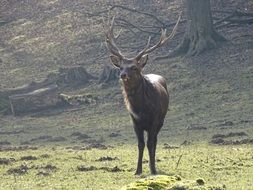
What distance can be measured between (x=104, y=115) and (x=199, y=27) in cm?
804

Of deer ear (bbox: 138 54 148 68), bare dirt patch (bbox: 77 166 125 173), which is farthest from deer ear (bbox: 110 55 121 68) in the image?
bare dirt patch (bbox: 77 166 125 173)

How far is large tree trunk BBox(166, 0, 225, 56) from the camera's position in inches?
1133

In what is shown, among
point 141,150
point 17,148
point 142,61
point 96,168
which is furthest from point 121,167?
point 17,148

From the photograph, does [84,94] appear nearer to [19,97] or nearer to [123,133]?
[19,97]

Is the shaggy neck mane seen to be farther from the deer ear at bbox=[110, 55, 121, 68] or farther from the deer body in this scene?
the deer ear at bbox=[110, 55, 121, 68]

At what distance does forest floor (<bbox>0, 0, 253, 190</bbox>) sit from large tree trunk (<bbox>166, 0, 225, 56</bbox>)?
0.45 m

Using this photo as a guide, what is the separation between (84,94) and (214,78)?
4.91 m

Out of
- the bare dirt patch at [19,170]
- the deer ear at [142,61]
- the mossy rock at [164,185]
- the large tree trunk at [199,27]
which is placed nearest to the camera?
the mossy rock at [164,185]

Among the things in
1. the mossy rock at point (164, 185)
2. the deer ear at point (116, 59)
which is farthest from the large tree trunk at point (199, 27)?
the mossy rock at point (164, 185)

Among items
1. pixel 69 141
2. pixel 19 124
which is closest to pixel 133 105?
pixel 69 141

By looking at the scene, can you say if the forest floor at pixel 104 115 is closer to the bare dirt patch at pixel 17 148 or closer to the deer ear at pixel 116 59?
the bare dirt patch at pixel 17 148

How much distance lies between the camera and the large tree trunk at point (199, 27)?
94.4 ft

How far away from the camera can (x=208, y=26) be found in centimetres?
2891

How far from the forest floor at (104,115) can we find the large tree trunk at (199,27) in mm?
450
